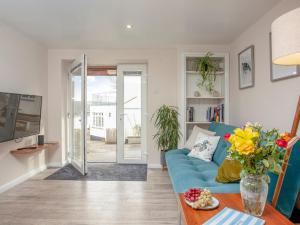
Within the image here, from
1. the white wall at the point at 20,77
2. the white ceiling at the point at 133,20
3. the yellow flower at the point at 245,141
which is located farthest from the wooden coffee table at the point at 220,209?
the white wall at the point at 20,77

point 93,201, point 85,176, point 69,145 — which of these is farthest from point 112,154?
point 93,201

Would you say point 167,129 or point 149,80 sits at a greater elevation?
point 149,80

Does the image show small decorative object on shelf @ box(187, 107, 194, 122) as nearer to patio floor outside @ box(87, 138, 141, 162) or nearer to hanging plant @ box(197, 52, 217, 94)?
hanging plant @ box(197, 52, 217, 94)

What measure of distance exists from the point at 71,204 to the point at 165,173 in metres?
1.85

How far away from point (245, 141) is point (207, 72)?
3.29 metres

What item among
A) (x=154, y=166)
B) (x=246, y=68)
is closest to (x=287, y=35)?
(x=246, y=68)

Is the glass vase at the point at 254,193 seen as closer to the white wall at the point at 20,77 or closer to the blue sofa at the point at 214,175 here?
the blue sofa at the point at 214,175

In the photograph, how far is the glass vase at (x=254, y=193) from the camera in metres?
1.20

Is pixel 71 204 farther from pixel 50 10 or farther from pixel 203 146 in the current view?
pixel 50 10

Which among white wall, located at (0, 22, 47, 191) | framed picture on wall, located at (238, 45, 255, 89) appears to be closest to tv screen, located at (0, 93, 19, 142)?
white wall, located at (0, 22, 47, 191)

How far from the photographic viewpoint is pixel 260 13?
113 inches

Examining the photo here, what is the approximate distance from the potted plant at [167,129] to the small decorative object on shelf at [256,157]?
299 centimetres

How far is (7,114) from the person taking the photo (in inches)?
121

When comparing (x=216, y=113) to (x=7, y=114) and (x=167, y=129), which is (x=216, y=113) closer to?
(x=167, y=129)
